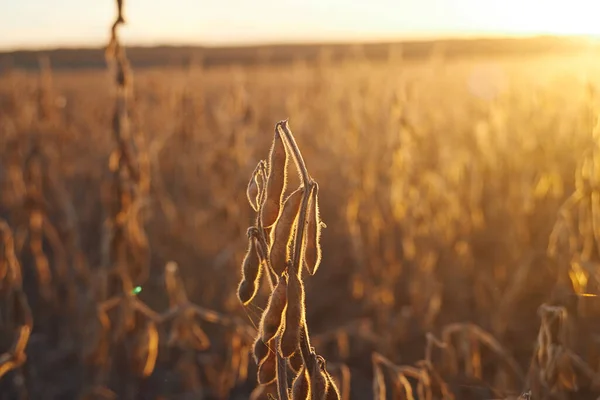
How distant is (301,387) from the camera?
1.10 m

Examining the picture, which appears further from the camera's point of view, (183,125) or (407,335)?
(183,125)

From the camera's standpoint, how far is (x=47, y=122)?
4234mm

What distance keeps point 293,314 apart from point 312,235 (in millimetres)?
124

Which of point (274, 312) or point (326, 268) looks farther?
point (326, 268)

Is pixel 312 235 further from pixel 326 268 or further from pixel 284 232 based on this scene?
pixel 326 268

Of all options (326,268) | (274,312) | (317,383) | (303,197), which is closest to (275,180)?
(303,197)

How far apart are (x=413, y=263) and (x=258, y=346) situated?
2.50 m

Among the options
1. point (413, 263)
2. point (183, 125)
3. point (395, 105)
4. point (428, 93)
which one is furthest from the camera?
point (428, 93)

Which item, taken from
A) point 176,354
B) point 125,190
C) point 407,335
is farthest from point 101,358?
point 407,335

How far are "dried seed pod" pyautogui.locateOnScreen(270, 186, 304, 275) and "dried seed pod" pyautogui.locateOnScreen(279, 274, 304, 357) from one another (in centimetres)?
3

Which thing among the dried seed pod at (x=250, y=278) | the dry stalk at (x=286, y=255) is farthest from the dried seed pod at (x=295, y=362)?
the dried seed pod at (x=250, y=278)

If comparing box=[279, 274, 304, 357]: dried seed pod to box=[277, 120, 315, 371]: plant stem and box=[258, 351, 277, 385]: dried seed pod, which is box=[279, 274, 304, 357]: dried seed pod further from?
box=[258, 351, 277, 385]: dried seed pod

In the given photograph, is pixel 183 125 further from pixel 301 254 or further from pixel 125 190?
pixel 301 254

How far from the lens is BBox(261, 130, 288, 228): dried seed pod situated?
1096 millimetres
